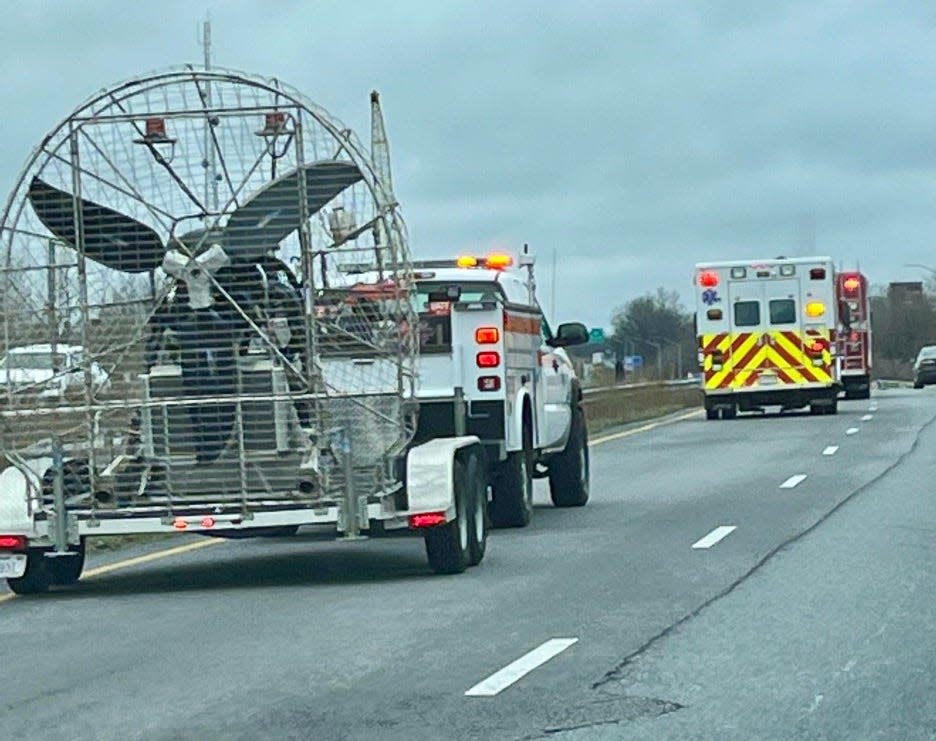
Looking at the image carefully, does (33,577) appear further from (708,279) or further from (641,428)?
(708,279)

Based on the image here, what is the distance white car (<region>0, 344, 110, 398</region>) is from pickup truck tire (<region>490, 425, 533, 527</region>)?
4.84 metres

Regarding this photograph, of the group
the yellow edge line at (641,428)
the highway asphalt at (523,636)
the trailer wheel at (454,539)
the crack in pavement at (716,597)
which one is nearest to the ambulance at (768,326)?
the yellow edge line at (641,428)

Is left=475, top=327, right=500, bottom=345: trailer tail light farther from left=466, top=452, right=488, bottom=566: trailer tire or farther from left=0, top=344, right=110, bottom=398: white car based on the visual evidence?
left=0, top=344, right=110, bottom=398: white car

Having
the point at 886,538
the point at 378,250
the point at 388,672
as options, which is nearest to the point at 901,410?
the point at 886,538

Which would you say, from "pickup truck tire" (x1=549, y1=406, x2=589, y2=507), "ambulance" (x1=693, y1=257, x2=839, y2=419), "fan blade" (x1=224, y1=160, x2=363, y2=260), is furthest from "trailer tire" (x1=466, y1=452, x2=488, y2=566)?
"ambulance" (x1=693, y1=257, x2=839, y2=419)

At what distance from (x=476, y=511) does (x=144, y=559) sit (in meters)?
3.21

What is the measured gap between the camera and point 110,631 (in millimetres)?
12703

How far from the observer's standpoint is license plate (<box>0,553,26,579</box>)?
47.7ft

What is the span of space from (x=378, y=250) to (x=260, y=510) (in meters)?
1.99

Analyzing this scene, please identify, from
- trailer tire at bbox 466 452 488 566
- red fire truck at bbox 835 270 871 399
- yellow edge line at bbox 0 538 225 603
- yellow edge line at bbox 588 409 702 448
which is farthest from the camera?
red fire truck at bbox 835 270 871 399

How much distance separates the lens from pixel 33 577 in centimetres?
1487

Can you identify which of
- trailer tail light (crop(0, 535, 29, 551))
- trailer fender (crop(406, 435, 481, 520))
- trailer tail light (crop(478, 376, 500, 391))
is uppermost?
trailer tail light (crop(478, 376, 500, 391))

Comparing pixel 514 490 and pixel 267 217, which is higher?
pixel 267 217

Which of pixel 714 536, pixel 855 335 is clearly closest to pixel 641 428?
pixel 855 335
